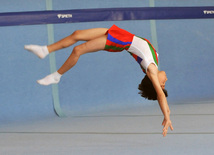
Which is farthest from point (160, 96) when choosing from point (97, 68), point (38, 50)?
point (97, 68)

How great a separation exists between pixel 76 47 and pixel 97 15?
4.05 feet

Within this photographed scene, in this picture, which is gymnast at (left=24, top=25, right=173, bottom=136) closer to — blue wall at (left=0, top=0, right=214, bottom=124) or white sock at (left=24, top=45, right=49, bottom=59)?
white sock at (left=24, top=45, right=49, bottom=59)

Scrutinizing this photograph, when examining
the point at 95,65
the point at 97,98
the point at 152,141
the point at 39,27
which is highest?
the point at 39,27

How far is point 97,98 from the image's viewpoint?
766 centimetres

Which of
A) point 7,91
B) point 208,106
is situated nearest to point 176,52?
point 208,106

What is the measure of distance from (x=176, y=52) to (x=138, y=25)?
709mm

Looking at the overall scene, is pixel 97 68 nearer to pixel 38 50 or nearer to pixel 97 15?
pixel 97 15

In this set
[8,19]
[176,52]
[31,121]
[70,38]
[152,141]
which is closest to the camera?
[70,38]

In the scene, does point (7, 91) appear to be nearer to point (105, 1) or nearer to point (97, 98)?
point (97, 98)

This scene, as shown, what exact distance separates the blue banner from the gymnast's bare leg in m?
0.81

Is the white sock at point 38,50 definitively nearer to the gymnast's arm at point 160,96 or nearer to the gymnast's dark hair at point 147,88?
the gymnast's arm at point 160,96

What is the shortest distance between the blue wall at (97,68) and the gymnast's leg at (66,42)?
247 cm

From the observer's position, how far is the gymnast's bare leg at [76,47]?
471 cm

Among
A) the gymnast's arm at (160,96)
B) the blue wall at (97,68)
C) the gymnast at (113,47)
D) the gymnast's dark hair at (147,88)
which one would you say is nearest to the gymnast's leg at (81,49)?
the gymnast at (113,47)
